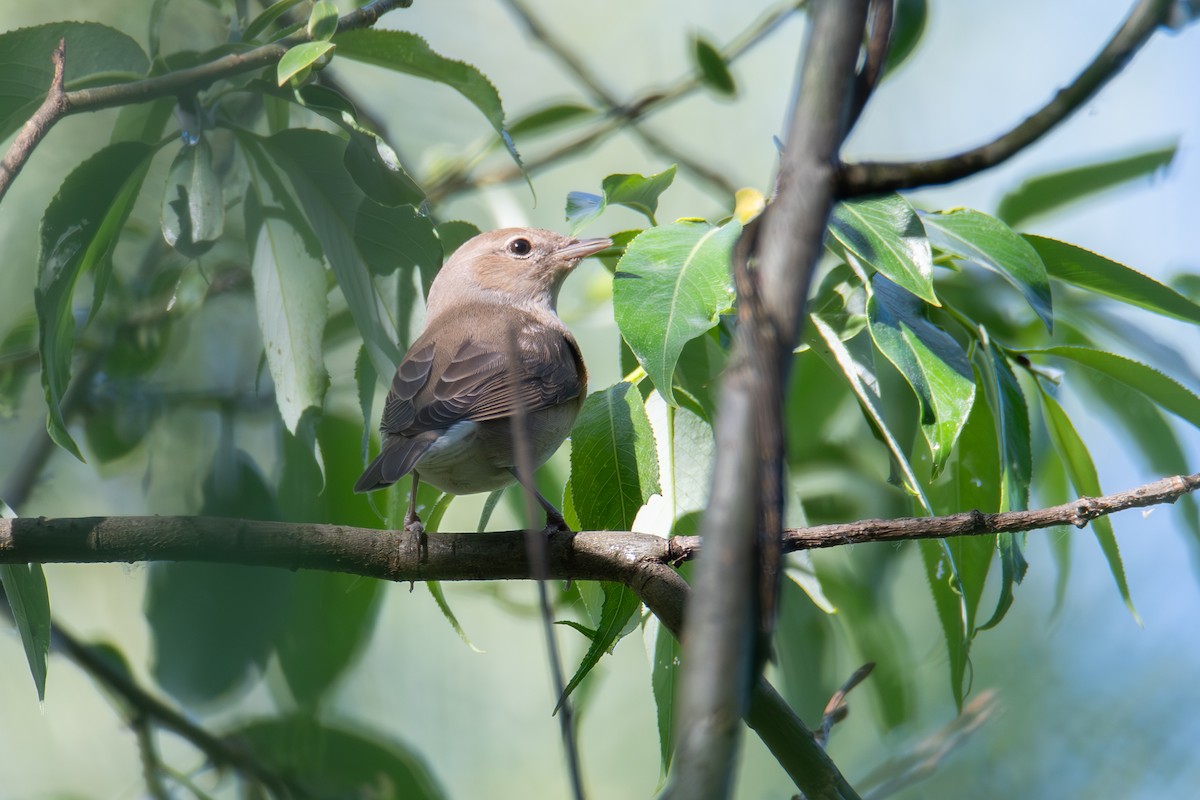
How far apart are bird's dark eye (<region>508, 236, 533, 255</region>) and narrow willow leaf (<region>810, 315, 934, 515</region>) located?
2.07 meters

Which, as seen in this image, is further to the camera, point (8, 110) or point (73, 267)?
point (8, 110)

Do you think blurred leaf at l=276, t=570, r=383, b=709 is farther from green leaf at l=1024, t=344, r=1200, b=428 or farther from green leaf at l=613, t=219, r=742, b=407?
green leaf at l=1024, t=344, r=1200, b=428

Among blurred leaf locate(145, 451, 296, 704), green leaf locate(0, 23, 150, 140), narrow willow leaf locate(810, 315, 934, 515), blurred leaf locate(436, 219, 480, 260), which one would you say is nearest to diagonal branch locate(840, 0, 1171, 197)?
narrow willow leaf locate(810, 315, 934, 515)

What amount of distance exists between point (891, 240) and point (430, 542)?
1113 millimetres

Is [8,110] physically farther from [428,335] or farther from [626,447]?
[626,447]

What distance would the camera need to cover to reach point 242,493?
230 centimetres

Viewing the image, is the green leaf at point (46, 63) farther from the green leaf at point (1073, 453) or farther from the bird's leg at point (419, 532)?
the green leaf at point (1073, 453)

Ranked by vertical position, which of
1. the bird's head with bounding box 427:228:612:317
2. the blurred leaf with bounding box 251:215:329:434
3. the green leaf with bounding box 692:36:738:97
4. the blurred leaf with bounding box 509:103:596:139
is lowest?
the blurred leaf with bounding box 251:215:329:434

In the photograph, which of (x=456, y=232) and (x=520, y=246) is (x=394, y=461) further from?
(x=520, y=246)

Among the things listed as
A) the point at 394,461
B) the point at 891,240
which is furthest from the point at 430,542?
the point at 891,240

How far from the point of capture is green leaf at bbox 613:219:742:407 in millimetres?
1819

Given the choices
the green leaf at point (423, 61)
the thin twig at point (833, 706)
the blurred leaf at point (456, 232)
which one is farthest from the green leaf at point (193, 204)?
the thin twig at point (833, 706)

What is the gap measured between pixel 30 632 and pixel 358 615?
3.08 ft

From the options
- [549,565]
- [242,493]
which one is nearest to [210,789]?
[242,493]
